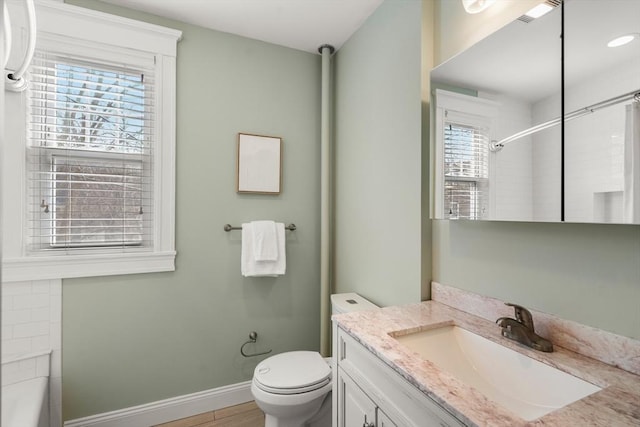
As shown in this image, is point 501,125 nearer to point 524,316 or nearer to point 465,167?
point 465,167

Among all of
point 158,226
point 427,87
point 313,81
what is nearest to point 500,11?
point 427,87

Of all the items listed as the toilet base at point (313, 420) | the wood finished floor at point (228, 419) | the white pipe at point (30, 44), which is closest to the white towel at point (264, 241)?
the toilet base at point (313, 420)

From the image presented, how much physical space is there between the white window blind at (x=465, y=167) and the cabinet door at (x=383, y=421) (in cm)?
78

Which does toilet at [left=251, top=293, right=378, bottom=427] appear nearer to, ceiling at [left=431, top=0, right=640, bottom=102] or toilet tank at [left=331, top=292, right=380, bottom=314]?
toilet tank at [left=331, top=292, right=380, bottom=314]

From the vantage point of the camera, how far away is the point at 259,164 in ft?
7.06

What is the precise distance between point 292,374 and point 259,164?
129cm

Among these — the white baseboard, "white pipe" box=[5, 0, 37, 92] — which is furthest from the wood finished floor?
"white pipe" box=[5, 0, 37, 92]

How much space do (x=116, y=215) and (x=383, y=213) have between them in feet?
5.02

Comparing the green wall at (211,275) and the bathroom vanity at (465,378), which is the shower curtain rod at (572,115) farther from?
the green wall at (211,275)

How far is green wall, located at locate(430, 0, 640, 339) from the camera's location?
91cm

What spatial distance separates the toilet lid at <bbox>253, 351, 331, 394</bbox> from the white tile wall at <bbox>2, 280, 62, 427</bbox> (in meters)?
1.08

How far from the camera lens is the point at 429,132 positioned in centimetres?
149

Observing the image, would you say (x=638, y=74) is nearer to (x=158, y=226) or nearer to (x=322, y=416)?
(x=322, y=416)

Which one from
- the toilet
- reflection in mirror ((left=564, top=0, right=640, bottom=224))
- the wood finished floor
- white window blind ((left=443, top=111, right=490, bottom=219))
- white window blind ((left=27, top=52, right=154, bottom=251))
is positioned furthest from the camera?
the wood finished floor
